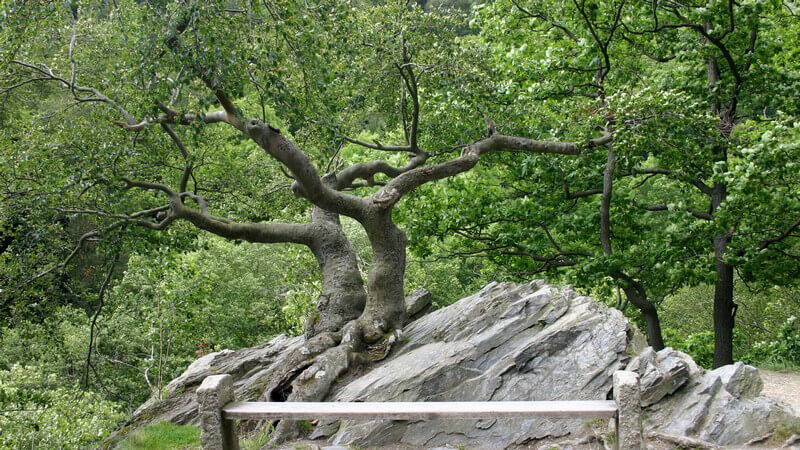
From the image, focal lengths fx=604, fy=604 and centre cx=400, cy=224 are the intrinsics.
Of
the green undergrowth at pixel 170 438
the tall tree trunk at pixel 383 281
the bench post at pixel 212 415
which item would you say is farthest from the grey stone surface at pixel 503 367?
the bench post at pixel 212 415

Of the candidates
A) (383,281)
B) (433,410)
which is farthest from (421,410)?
(383,281)

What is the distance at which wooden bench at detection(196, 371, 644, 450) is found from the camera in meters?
5.82

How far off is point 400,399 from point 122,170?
6.31 meters

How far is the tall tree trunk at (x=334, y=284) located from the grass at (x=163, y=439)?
2890mm

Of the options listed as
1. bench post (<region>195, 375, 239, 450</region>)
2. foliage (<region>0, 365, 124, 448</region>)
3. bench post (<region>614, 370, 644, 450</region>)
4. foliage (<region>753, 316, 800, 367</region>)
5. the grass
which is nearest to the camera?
bench post (<region>614, 370, 644, 450</region>)

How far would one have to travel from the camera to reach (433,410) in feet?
19.9

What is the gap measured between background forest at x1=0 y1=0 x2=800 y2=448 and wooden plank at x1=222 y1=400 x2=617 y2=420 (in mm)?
3687

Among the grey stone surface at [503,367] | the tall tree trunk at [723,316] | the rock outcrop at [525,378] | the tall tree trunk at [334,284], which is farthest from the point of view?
the tall tree trunk at [723,316]

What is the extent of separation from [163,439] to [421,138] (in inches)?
364

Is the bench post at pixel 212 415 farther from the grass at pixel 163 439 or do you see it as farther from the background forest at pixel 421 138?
the background forest at pixel 421 138

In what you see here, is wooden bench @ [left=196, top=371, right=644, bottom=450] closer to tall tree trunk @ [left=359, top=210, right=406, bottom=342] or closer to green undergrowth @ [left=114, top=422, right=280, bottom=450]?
green undergrowth @ [left=114, top=422, right=280, bottom=450]

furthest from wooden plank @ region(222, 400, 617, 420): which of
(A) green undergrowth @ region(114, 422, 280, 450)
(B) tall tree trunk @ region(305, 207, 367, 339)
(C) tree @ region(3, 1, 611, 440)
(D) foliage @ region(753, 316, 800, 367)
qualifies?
(D) foliage @ region(753, 316, 800, 367)

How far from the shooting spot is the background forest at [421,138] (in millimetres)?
9062

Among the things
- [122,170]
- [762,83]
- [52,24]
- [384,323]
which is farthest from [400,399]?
[762,83]
